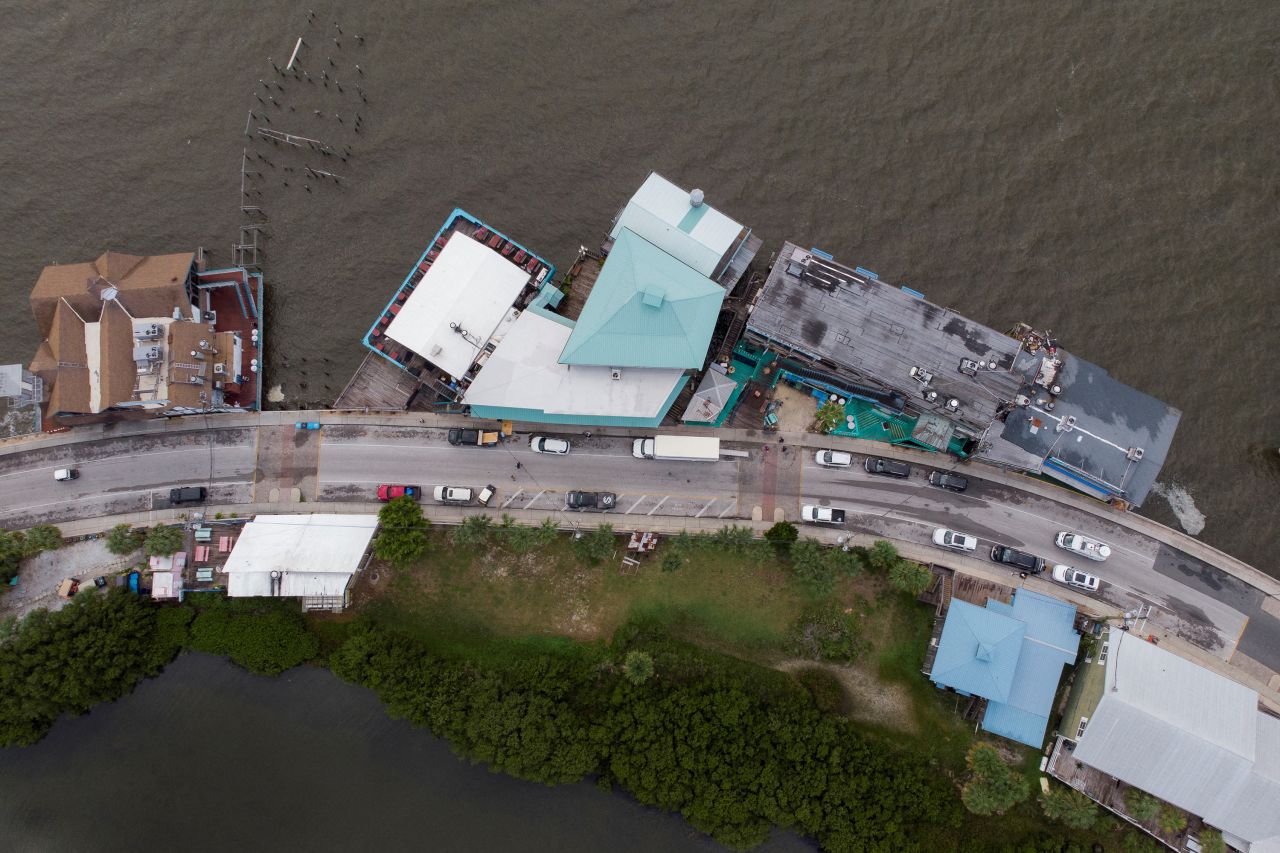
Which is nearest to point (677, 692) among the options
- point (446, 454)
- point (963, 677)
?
point (963, 677)

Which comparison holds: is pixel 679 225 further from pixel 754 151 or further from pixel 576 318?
pixel 576 318

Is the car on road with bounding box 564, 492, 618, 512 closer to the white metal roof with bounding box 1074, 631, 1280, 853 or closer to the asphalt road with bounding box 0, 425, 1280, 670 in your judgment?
the asphalt road with bounding box 0, 425, 1280, 670

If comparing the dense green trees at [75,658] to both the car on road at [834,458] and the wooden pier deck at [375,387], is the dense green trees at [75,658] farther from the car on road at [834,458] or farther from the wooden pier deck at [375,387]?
the car on road at [834,458]

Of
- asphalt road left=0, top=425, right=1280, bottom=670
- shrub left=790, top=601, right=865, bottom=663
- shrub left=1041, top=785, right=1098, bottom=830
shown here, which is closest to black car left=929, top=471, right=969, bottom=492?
asphalt road left=0, top=425, right=1280, bottom=670

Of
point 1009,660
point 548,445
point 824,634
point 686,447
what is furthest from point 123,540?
point 1009,660

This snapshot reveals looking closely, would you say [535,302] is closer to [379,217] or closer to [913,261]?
[379,217]
